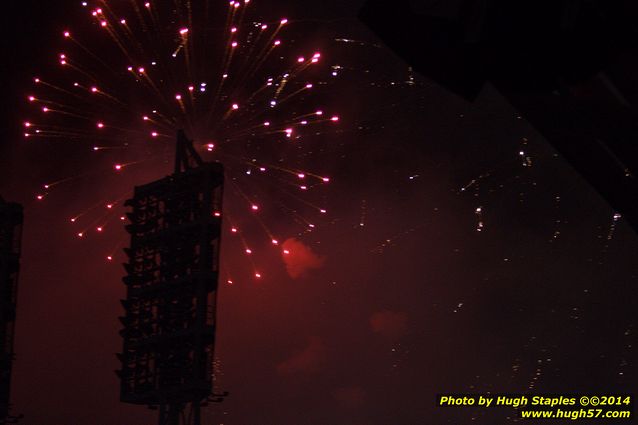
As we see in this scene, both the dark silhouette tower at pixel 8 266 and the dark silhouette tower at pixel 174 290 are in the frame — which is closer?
the dark silhouette tower at pixel 174 290

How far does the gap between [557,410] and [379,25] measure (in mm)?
34791

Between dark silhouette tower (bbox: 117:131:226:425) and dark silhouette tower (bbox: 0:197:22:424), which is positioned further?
dark silhouette tower (bbox: 0:197:22:424)

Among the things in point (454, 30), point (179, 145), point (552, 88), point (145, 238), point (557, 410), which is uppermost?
point (179, 145)

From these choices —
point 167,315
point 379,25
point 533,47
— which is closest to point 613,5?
point 533,47

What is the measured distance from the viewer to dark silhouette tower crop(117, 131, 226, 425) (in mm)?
25312

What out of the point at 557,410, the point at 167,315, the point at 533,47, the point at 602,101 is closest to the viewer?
the point at 533,47

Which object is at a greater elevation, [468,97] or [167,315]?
[167,315]

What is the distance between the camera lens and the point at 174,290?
1031 inches

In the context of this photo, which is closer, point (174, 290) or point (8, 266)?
point (174, 290)

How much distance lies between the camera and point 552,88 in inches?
116

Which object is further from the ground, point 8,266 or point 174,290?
point 8,266

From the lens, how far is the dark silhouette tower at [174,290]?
25.3m

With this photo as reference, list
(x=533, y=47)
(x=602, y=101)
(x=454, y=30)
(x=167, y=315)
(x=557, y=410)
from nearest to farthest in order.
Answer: (x=533, y=47), (x=454, y=30), (x=602, y=101), (x=167, y=315), (x=557, y=410)

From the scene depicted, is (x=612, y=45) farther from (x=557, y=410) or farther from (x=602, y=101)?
(x=557, y=410)
